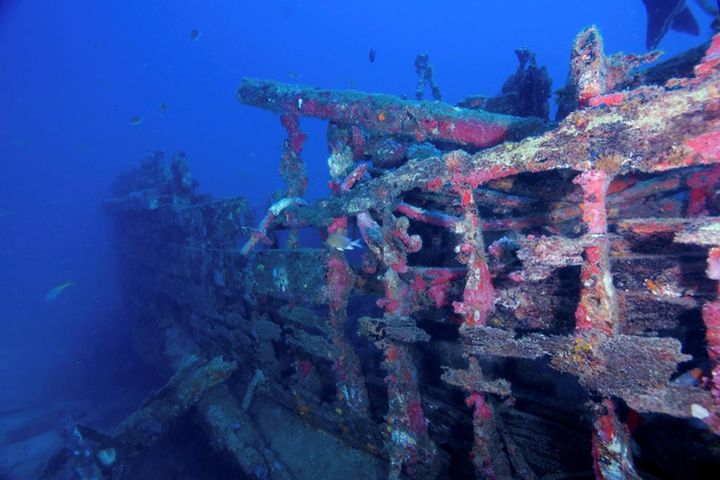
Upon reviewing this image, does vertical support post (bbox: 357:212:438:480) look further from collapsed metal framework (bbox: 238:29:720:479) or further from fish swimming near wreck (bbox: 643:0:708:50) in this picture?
fish swimming near wreck (bbox: 643:0:708:50)

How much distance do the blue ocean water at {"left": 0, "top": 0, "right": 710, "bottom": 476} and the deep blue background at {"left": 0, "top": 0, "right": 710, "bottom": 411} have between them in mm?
281

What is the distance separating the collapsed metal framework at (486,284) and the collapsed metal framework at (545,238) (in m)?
0.01

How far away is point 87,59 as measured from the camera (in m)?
96.9

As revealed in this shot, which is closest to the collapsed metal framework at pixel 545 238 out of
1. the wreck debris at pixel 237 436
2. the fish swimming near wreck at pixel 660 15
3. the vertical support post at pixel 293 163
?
the vertical support post at pixel 293 163

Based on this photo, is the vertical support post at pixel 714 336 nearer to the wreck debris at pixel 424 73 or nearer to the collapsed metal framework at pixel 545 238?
the collapsed metal framework at pixel 545 238

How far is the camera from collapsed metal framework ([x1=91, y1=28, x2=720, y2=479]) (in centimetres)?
228

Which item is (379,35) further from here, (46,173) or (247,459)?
(247,459)

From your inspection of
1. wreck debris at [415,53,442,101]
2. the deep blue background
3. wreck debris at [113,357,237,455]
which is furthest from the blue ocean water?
wreck debris at [415,53,442,101]

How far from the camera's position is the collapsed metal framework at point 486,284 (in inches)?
89.9

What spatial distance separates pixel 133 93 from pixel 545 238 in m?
133

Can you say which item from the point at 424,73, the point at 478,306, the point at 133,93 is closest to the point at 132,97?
the point at 133,93

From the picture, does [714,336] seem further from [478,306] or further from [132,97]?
[132,97]

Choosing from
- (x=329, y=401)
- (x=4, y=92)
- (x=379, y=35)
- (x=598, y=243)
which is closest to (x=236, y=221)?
(x=329, y=401)

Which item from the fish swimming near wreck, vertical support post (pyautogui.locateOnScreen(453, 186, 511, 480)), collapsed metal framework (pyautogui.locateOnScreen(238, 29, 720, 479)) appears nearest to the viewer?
collapsed metal framework (pyautogui.locateOnScreen(238, 29, 720, 479))
